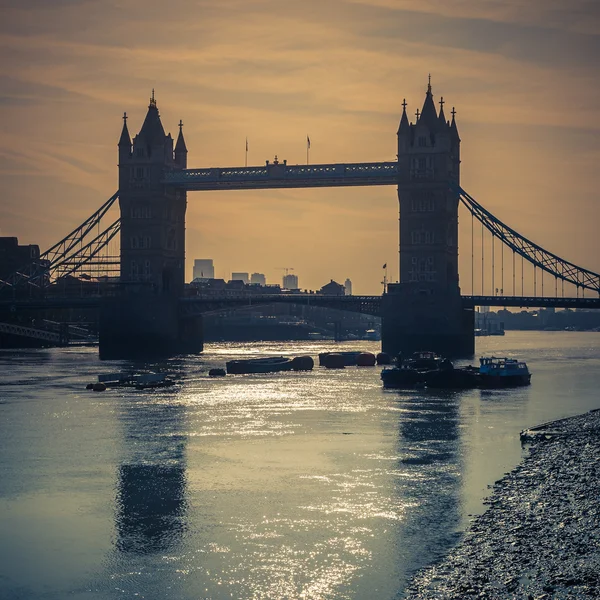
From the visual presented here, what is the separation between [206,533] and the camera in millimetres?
38031

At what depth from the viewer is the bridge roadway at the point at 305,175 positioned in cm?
13912

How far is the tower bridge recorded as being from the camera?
140625 mm

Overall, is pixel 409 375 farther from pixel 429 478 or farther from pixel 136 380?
pixel 429 478

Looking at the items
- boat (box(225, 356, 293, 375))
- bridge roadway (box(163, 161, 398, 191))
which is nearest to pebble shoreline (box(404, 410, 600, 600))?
boat (box(225, 356, 293, 375))

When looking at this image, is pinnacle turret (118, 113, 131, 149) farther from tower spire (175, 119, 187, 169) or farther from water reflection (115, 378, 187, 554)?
water reflection (115, 378, 187, 554)

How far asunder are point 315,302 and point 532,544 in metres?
115

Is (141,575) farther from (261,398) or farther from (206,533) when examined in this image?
(261,398)

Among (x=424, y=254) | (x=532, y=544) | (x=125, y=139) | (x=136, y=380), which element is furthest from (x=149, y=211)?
(x=532, y=544)

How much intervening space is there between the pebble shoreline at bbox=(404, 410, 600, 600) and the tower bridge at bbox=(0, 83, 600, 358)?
303ft

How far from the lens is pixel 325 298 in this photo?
149750 mm

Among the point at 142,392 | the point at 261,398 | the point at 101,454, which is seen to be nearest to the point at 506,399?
the point at 261,398

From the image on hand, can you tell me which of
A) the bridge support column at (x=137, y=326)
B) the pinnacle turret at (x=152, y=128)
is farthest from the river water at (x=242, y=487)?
the pinnacle turret at (x=152, y=128)

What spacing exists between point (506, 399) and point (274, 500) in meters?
46.6

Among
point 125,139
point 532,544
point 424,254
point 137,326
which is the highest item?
point 125,139
